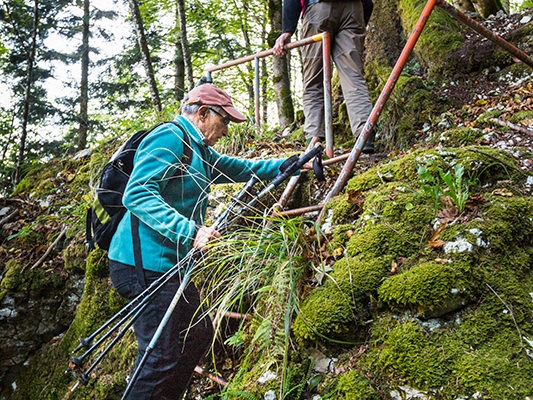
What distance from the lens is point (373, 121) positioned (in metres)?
3.48

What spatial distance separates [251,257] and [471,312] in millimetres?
1242

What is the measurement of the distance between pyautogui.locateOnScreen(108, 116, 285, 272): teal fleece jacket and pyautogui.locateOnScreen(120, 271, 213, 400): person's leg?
19cm

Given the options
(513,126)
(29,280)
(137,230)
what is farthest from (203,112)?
(29,280)

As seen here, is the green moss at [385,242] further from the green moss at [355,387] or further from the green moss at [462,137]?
the green moss at [462,137]

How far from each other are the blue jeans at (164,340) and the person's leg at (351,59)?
2.86 meters

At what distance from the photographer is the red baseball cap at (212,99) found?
318 centimetres

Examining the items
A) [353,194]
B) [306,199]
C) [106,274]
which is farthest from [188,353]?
[106,274]

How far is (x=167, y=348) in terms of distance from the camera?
2.78 metres

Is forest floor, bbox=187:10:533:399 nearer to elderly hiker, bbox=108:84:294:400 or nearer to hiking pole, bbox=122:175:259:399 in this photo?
elderly hiker, bbox=108:84:294:400

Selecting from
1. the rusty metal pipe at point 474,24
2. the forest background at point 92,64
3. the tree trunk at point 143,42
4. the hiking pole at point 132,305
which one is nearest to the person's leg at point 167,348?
the hiking pole at point 132,305

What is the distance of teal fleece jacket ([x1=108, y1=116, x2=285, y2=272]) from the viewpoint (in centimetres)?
266

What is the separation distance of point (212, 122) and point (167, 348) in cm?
165

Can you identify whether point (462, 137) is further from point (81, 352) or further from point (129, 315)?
point (81, 352)

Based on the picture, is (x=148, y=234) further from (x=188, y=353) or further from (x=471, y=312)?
(x=471, y=312)
